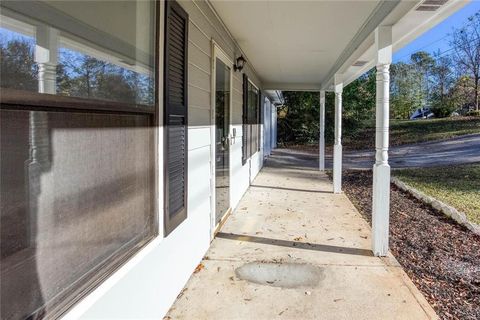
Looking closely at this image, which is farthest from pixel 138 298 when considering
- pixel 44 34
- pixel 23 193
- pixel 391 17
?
pixel 391 17

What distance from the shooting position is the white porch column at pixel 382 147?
143 inches

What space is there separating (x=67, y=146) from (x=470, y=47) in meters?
25.8

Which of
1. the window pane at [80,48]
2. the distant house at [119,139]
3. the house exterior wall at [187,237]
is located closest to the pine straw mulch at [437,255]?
the distant house at [119,139]

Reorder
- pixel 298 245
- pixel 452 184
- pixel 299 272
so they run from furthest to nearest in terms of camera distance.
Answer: pixel 452 184 < pixel 298 245 < pixel 299 272

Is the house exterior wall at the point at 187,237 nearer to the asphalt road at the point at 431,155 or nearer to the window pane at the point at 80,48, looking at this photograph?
the window pane at the point at 80,48

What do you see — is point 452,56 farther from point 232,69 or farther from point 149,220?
point 149,220

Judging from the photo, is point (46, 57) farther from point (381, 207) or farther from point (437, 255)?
point (437, 255)

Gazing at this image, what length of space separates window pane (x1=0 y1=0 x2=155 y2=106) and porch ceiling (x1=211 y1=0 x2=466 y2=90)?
1.89 meters

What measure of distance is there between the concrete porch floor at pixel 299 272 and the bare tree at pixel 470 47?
20967 millimetres

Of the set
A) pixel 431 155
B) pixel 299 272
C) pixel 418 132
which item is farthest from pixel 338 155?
pixel 418 132

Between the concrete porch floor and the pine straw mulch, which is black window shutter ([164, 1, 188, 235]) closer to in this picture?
the concrete porch floor

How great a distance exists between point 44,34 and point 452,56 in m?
28.0

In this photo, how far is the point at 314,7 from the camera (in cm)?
367

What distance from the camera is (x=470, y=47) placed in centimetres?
2206
